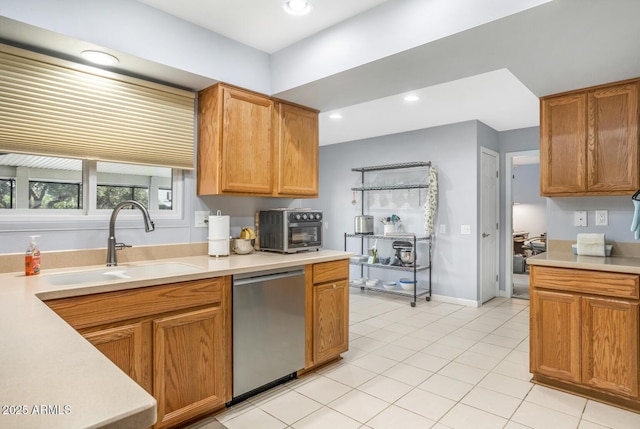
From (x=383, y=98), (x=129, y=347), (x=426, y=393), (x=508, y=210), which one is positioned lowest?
(x=426, y=393)

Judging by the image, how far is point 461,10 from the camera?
1.86m

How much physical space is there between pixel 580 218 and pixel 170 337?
10.5 ft

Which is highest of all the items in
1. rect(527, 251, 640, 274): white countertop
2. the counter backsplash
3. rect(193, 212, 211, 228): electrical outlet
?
rect(193, 212, 211, 228): electrical outlet

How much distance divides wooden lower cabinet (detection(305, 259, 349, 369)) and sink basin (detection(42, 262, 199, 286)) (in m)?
0.93

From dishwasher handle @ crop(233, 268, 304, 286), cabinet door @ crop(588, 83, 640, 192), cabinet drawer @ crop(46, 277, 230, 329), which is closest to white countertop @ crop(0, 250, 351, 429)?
cabinet drawer @ crop(46, 277, 230, 329)

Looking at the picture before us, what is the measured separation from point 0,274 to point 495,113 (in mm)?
4774

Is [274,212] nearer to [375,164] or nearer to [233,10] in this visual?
[233,10]

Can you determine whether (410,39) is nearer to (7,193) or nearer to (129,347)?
(129,347)

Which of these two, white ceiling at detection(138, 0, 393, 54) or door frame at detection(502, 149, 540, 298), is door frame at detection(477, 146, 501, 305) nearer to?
door frame at detection(502, 149, 540, 298)

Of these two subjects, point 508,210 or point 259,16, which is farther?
point 508,210

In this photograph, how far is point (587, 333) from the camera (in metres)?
2.40

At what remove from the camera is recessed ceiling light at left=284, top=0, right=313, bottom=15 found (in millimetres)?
2172

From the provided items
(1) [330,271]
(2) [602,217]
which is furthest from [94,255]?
(2) [602,217]

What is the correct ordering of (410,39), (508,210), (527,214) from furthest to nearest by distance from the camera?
(527,214) → (508,210) → (410,39)
